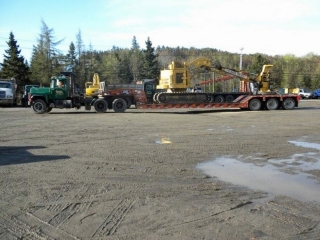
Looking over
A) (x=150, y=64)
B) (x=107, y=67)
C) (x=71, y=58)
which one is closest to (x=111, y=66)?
(x=107, y=67)

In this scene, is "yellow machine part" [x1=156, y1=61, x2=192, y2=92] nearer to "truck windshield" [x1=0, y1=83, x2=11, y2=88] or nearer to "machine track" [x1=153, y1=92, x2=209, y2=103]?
"machine track" [x1=153, y1=92, x2=209, y2=103]

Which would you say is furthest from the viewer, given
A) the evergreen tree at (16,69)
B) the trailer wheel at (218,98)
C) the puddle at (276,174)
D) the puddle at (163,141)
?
the evergreen tree at (16,69)

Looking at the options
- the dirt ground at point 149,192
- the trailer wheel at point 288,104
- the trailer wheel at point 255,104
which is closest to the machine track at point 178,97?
the trailer wheel at point 255,104

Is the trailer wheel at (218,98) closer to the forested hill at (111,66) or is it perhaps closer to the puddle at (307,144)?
the forested hill at (111,66)

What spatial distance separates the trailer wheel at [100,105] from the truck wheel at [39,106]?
3653 millimetres

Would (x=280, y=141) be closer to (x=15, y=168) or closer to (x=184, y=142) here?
(x=184, y=142)

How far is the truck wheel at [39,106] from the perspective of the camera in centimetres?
2527

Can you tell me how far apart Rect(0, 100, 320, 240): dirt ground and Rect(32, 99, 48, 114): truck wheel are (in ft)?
46.8

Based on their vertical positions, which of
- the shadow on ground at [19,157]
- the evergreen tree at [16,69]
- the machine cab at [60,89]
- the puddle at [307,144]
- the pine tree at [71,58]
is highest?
the pine tree at [71,58]

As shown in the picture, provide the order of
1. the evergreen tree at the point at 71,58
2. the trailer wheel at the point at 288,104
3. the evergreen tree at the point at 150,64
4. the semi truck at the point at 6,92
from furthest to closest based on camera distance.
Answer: the evergreen tree at the point at 150,64
the evergreen tree at the point at 71,58
the semi truck at the point at 6,92
the trailer wheel at the point at 288,104

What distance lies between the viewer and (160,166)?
8188mm

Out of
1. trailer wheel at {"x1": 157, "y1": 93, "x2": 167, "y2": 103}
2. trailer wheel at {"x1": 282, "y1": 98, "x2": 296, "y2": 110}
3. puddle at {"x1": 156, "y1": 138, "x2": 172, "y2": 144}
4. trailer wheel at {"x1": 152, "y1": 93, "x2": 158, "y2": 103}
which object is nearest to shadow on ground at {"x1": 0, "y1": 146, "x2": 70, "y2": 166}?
puddle at {"x1": 156, "y1": 138, "x2": 172, "y2": 144}

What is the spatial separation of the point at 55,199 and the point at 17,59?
52219mm

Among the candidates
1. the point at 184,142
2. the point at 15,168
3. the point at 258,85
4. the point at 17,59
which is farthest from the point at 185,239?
the point at 17,59
